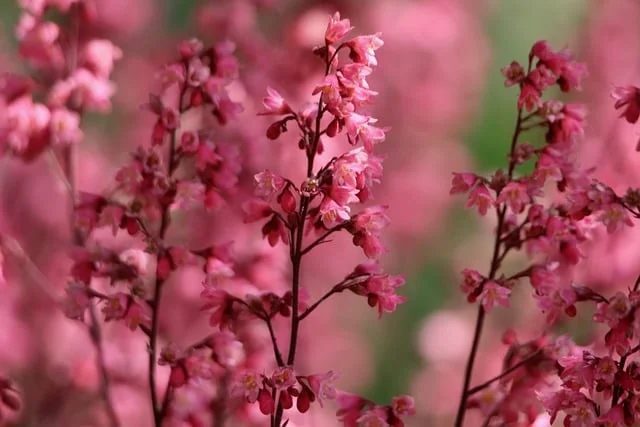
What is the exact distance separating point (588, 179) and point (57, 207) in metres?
0.78

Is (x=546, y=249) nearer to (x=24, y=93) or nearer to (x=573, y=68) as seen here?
(x=573, y=68)

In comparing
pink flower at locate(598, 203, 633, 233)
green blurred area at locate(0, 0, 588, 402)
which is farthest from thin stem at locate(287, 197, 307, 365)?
green blurred area at locate(0, 0, 588, 402)

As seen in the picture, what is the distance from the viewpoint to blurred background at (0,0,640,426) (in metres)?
1.07

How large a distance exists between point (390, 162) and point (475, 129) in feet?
0.95

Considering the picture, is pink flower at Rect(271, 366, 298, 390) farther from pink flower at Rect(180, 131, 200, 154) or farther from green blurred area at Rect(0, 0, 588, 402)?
green blurred area at Rect(0, 0, 588, 402)

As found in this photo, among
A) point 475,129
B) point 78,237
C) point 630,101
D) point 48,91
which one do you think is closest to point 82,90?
point 48,91

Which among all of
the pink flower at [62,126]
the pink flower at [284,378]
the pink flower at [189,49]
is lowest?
the pink flower at [284,378]

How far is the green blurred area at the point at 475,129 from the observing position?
58.9 inches

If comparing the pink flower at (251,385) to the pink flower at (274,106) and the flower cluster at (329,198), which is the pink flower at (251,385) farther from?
the pink flower at (274,106)

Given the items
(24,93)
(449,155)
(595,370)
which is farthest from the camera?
(449,155)

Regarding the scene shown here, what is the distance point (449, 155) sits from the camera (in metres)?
1.47

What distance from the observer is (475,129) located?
162 centimetres

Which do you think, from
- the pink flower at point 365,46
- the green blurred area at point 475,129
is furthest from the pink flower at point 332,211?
the green blurred area at point 475,129

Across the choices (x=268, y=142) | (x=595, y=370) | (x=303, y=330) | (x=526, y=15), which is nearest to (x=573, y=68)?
(x=595, y=370)
